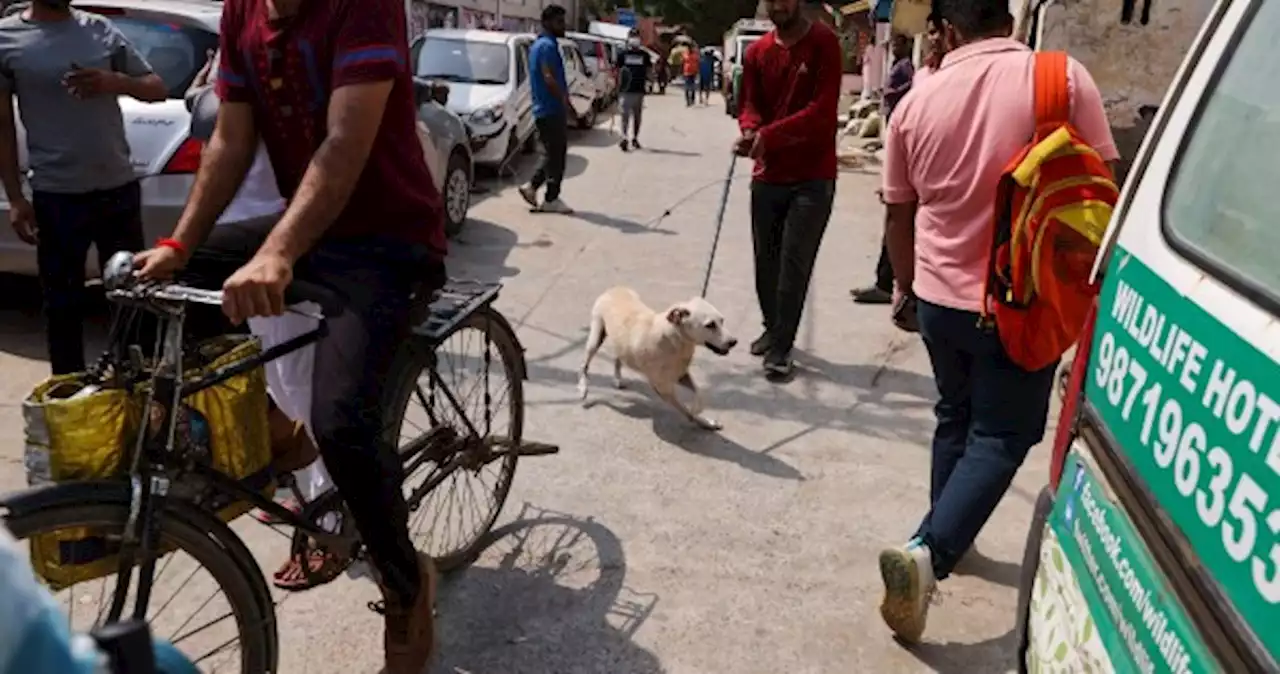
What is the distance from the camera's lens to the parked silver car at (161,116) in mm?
4840

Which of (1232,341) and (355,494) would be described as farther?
(355,494)

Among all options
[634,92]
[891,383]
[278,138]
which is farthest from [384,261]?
[634,92]

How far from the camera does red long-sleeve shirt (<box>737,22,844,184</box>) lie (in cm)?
504

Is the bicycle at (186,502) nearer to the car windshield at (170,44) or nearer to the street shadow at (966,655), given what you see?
the street shadow at (966,655)

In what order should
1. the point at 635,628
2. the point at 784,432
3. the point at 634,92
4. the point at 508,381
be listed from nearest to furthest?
the point at 635,628, the point at 508,381, the point at 784,432, the point at 634,92

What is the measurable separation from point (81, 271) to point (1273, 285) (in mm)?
4181

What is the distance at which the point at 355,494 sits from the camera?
2482 mm

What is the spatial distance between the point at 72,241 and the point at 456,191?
4.49 m

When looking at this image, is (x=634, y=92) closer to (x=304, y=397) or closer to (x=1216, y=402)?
(x=304, y=397)

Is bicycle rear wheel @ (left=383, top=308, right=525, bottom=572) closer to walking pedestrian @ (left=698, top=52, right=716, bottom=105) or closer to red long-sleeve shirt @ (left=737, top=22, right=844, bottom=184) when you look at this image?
red long-sleeve shirt @ (left=737, top=22, right=844, bottom=184)

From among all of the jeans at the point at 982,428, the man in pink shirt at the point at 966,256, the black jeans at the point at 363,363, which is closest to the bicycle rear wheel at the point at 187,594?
the black jeans at the point at 363,363

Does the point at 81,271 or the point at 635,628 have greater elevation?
the point at 81,271

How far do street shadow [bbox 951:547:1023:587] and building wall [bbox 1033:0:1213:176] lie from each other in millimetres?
4953

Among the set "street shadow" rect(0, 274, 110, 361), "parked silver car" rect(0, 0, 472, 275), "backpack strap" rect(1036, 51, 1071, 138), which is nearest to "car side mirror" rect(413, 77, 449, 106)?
"parked silver car" rect(0, 0, 472, 275)
